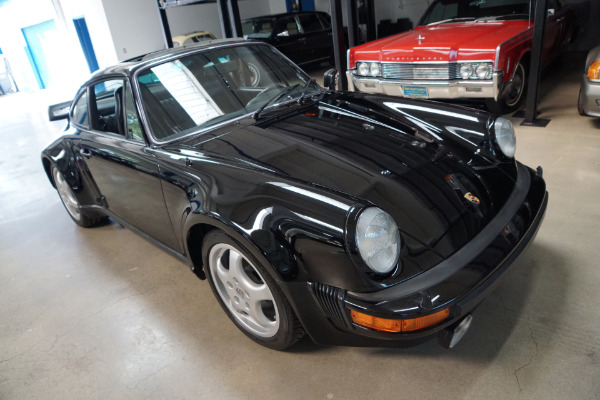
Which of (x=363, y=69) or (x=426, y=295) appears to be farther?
(x=363, y=69)

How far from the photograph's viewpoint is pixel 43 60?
16.9 m

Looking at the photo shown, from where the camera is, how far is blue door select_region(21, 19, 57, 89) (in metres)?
16.1

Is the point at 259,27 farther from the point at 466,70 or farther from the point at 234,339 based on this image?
the point at 234,339

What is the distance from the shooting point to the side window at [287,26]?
28.5 ft

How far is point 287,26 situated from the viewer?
8.78 metres

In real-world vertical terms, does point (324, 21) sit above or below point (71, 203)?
above

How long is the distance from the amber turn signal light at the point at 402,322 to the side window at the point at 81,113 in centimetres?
245

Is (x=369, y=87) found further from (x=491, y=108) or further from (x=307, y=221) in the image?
(x=307, y=221)

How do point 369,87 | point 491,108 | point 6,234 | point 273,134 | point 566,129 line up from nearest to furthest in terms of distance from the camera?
point 273,134, point 6,234, point 566,129, point 491,108, point 369,87

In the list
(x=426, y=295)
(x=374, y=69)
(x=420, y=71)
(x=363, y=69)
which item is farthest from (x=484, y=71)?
(x=426, y=295)

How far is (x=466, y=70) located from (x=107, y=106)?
3.37m

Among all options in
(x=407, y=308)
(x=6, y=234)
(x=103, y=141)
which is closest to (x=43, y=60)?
(x=6, y=234)

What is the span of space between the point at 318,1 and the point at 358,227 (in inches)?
507

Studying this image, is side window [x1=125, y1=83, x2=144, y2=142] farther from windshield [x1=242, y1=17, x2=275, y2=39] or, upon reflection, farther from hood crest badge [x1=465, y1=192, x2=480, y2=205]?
windshield [x1=242, y1=17, x2=275, y2=39]
